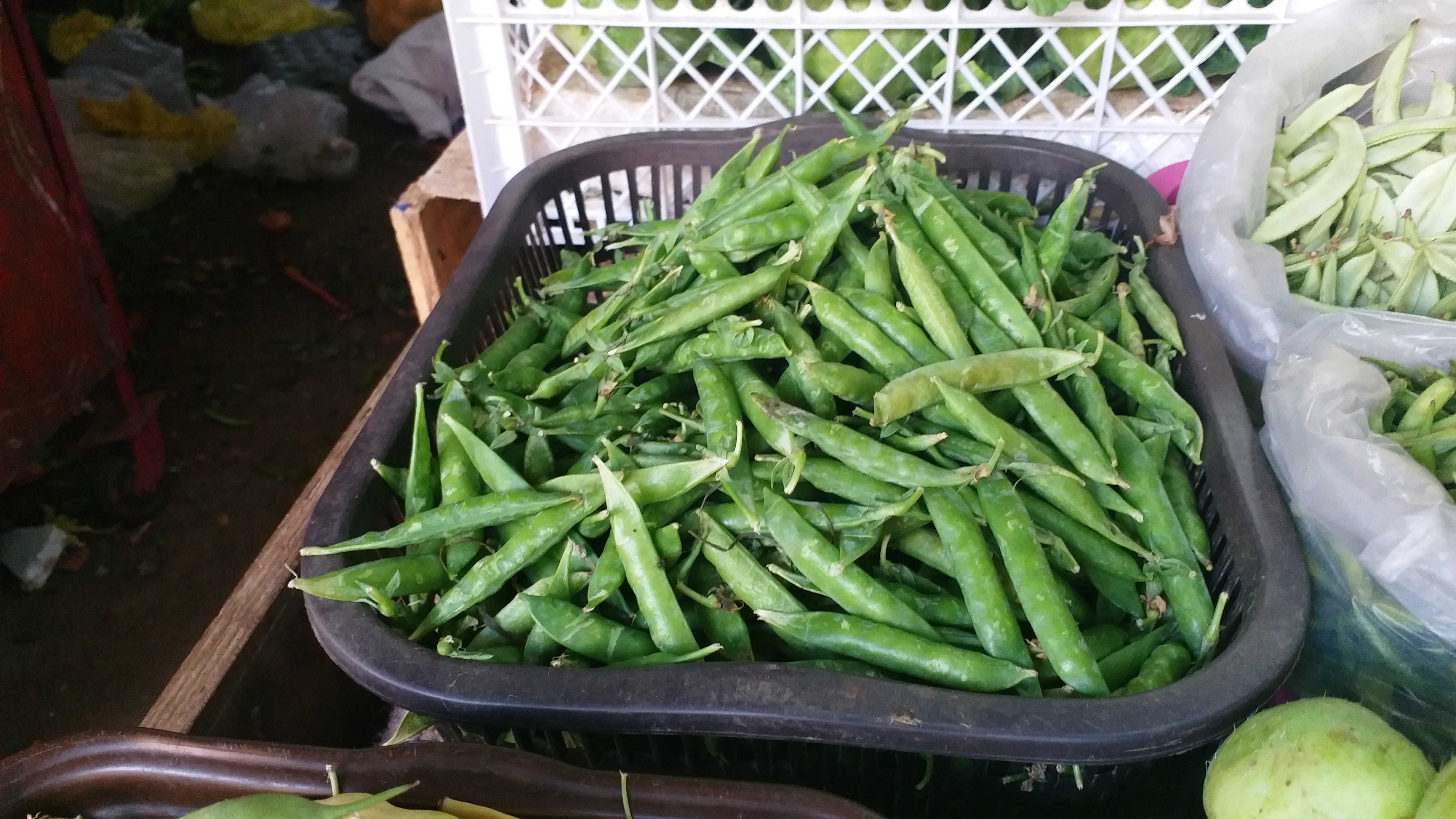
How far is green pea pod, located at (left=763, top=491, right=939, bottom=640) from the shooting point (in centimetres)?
95

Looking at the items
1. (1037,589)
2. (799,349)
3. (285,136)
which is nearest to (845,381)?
(799,349)

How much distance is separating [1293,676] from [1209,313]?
46 cm

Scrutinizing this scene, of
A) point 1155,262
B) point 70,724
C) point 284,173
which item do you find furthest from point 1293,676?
point 284,173

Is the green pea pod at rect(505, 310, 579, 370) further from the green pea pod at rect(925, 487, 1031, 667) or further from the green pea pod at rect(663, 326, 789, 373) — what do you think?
the green pea pod at rect(925, 487, 1031, 667)

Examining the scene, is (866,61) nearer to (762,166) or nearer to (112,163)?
(762,166)

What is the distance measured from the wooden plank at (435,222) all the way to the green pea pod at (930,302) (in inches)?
37.6

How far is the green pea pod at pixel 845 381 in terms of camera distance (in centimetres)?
103

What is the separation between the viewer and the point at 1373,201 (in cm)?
129

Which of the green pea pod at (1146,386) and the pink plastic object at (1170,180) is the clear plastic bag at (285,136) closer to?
the pink plastic object at (1170,180)

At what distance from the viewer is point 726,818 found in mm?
710

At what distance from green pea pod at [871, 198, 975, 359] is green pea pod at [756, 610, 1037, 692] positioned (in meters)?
0.34

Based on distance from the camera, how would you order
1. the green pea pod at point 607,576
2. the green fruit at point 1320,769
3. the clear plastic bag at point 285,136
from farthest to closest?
the clear plastic bag at point 285,136, the green pea pod at point 607,576, the green fruit at point 1320,769

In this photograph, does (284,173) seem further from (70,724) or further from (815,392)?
(815,392)

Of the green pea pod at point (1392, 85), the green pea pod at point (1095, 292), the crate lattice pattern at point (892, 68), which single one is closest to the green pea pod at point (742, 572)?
the green pea pod at point (1095, 292)
